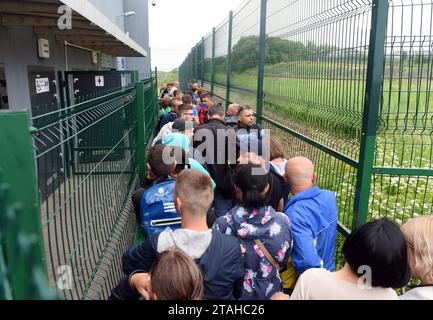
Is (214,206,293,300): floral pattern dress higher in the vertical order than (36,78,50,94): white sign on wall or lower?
lower

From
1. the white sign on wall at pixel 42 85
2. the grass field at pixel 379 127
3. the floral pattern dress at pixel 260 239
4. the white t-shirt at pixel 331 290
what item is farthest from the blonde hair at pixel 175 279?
the white sign on wall at pixel 42 85

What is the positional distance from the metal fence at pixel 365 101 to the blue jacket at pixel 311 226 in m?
0.38

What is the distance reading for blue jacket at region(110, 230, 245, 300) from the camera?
86.2 inches

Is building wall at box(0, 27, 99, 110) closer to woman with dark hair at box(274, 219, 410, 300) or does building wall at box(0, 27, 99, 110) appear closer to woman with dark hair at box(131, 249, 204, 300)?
woman with dark hair at box(131, 249, 204, 300)

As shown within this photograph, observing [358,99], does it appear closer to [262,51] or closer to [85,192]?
[85,192]

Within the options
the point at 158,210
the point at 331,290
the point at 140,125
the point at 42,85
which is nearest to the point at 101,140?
the point at 158,210

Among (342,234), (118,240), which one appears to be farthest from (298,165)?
(118,240)

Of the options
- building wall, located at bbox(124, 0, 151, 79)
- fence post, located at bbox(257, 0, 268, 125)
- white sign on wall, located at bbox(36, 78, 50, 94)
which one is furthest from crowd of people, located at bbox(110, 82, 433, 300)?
building wall, located at bbox(124, 0, 151, 79)

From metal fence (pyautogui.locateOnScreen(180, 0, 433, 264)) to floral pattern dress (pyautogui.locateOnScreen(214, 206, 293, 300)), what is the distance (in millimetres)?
863

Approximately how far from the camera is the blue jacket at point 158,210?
9.82 ft

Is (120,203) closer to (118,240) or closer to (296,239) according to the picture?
(118,240)

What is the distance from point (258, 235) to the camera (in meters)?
2.53

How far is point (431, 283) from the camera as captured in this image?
2.01 metres

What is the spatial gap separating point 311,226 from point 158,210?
1.11m
